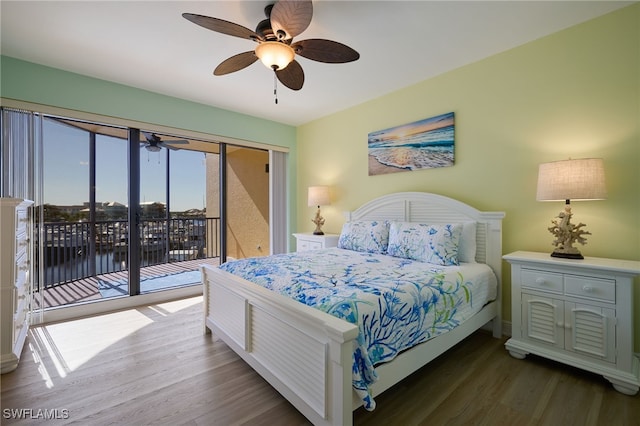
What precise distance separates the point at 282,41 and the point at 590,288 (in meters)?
2.71

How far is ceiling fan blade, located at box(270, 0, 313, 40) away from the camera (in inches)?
63.1

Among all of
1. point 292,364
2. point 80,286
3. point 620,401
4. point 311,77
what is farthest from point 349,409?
point 80,286

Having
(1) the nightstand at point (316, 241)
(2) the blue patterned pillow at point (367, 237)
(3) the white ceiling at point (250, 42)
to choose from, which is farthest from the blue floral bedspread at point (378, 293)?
(3) the white ceiling at point (250, 42)

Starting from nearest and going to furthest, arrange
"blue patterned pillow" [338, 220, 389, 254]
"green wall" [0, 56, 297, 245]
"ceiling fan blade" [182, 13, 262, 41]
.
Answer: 1. "ceiling fan blade" [182, 13, 262, 41]
2. "green wall" [0, 56, 297, 245]
3. "blue patterned pillow" [338, 220, 389, 254]

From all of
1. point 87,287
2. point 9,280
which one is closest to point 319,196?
point 9,280

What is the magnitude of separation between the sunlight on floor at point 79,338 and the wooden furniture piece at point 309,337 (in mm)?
835

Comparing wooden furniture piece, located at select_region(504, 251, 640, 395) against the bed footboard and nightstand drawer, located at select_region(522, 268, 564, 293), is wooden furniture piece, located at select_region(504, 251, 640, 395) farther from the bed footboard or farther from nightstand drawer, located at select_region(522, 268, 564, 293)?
the bed footboard

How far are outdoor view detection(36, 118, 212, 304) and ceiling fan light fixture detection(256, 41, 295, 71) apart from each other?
2.52 m

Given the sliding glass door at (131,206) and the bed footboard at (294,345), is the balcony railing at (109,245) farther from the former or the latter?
the bed footboard at (294,345)

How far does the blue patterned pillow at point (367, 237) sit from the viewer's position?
2.96 m

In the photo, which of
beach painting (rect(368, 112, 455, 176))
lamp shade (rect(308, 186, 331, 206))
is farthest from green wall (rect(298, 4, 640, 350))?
lamp shade (rect(308, 186, 331, 206))

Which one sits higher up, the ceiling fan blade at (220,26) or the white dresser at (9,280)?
the ceiling fan blade at (220,26)

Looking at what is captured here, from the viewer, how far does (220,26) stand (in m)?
1.77

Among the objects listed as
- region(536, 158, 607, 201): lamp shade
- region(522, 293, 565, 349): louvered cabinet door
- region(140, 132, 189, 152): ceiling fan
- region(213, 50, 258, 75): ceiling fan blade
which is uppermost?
region(213, 50, 258, 75): ceiling fan blade
